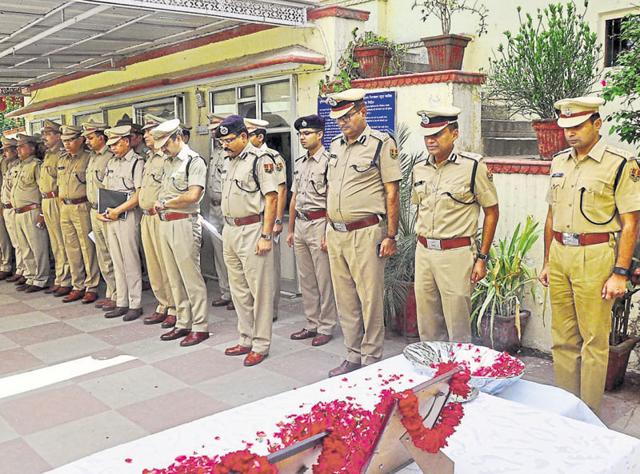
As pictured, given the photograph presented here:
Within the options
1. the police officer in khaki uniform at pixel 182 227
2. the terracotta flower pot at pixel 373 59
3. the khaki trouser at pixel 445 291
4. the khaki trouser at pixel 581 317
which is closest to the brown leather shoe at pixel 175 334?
the police officer in khaki uniform at pixel 182 227

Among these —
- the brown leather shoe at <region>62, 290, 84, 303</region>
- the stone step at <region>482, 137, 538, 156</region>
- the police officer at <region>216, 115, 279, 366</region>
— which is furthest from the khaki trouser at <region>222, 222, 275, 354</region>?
the brown leather shoe at <region>62, 290, 84, 303</region>

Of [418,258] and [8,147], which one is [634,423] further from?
[8,147]

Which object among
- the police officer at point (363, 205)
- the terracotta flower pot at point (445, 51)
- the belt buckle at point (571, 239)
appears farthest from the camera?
the terracotta flower pot at point (445, 51)

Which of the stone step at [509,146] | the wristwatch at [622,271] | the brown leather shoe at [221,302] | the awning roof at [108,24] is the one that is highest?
the awning roof at [108,24]

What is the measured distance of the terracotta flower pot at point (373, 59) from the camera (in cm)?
615

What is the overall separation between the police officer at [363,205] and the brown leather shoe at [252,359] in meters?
0.68

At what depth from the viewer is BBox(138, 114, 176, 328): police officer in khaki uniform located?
586 cm

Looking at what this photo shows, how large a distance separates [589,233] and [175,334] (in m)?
3.68

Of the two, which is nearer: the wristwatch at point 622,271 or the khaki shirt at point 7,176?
the wristwatch at point 622,271

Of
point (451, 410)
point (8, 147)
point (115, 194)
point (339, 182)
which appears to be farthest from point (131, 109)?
point (451, 410)

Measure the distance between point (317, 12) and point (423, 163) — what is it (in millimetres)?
2904

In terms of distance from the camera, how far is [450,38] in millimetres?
5660

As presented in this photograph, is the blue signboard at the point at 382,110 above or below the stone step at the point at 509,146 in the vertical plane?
above

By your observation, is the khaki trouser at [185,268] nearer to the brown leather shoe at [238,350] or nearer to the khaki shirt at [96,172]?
the brown leather shoe at [238,350]
